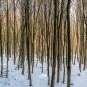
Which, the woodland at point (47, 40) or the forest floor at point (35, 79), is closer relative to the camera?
the woodland at point (47, 40)

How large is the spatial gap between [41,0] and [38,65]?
5170 millimetres

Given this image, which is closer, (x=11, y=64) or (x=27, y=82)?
(x=27, y=82)

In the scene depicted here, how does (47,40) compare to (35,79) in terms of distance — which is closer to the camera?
(47,40)

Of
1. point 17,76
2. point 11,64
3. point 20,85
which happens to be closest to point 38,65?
point 11,64

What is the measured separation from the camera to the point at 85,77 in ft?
52.7

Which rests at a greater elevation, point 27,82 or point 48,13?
point 48,13

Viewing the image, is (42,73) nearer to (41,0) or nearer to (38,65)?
(38,65)

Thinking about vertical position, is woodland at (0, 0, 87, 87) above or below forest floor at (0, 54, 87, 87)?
above

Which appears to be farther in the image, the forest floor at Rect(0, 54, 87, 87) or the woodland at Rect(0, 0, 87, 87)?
the forest floor at Rect(0, 54, 87, 87)

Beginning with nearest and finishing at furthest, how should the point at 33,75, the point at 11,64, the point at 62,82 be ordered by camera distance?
the point at 62,82, the point at 33,75, the point at 11,64

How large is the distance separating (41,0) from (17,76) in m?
5.22

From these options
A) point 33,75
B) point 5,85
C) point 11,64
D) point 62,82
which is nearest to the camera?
point 5,85

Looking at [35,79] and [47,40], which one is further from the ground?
[47,40]

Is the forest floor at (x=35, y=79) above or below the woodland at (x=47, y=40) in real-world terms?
below
